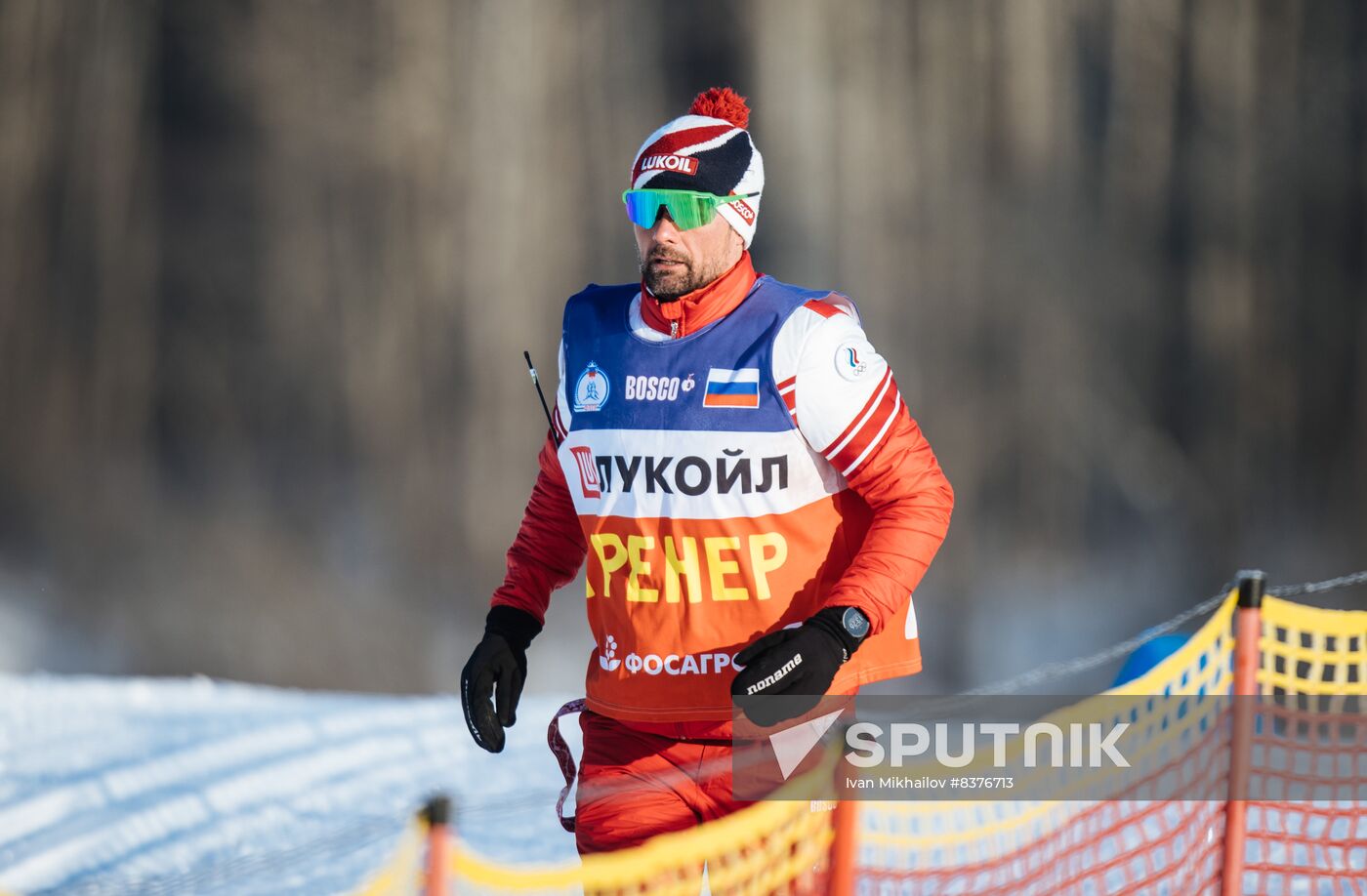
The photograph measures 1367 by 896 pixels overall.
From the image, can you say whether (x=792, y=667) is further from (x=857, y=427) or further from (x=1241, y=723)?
(x=1241, y=723)

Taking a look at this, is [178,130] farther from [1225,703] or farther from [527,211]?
[1225,703]

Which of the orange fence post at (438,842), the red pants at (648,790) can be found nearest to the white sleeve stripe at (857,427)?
the red pants at (648,790)

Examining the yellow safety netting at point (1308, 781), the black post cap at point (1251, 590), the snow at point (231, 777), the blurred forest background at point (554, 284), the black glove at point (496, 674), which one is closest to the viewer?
the black glove at point (496, 674)

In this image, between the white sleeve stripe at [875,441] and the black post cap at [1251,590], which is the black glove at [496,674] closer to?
the white sleeve stripe at [875,441]

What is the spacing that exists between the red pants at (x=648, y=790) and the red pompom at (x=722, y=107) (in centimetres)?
117

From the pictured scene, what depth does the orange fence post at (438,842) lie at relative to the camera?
167 cm

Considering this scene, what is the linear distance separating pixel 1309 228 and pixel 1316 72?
0.65 metres

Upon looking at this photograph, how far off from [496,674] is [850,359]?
36.8 inches

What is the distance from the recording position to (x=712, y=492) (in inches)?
102

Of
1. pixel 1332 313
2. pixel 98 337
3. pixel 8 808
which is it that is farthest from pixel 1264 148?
pixel 8 808

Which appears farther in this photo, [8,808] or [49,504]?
[49,504]

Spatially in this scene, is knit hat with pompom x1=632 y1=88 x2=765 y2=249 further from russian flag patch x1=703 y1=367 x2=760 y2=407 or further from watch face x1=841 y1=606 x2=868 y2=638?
watch face x1=841 y1=606 x2=868 y2=638

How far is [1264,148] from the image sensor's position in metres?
6.32

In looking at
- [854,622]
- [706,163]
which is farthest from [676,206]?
[854,622]
